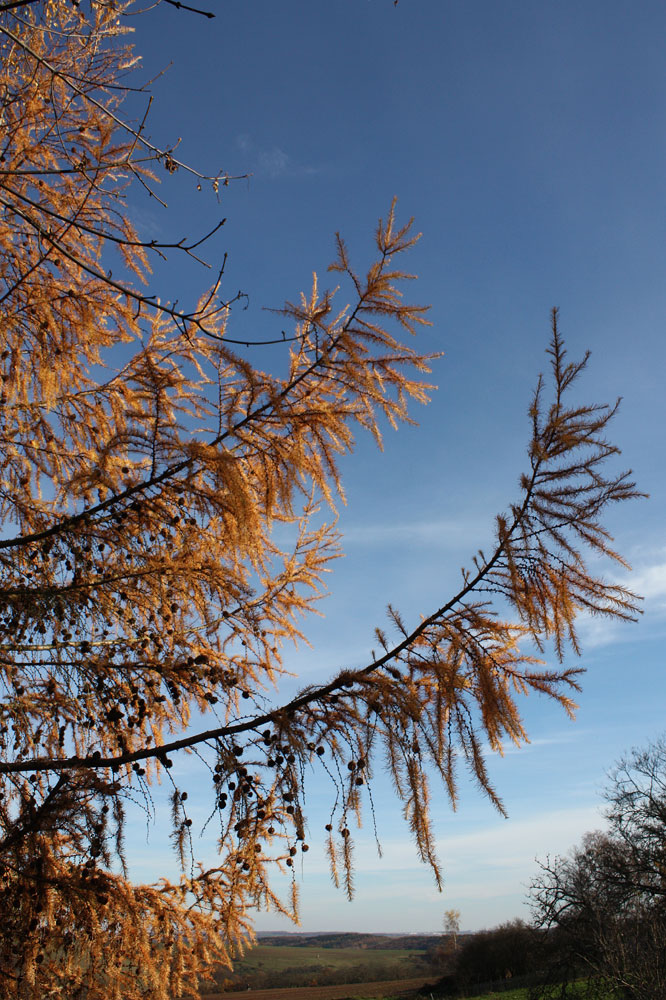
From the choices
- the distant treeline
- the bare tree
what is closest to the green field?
the distant treeline

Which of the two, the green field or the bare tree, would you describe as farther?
the green field

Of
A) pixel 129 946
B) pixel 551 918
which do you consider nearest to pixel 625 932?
pixel 551 918

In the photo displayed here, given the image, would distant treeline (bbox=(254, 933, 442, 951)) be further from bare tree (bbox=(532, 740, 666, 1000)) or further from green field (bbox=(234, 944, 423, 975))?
bare tree (bbox=(532, 740, 666, 1000))

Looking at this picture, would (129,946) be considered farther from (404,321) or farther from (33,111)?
(33,111)

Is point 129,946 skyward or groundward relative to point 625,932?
skyward

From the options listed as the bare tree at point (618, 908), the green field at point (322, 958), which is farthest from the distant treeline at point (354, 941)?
the bare tree at point (618, 908)

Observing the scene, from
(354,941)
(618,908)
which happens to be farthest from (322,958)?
(618,908)

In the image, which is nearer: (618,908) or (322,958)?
(618,908)

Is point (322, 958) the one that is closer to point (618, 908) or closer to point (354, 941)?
point (354, 941)

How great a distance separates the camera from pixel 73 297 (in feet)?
13.6

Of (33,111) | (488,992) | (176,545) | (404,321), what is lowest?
(488,992)

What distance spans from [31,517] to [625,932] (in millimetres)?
19697

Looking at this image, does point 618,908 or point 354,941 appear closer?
point 618,908

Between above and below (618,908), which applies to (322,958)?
below
